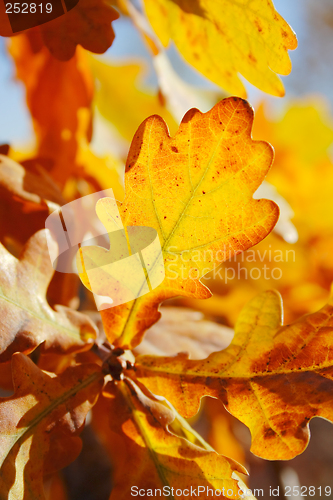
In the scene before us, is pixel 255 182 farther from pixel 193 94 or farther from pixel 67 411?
pixel 193 94

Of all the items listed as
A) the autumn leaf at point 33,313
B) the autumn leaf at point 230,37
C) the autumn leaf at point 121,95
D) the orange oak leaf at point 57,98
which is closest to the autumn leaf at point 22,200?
the autumn leaf at point 33,313

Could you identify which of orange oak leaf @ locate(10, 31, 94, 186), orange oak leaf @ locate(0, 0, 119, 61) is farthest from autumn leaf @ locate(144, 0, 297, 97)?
orange oak leaf @ locate(10, 31, 94, 186)

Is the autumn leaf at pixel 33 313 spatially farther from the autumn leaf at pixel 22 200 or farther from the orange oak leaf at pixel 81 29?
the orange oak leaf at pixel 81 29

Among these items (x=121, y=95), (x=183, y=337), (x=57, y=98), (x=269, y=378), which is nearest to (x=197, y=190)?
(x=269, y=378)

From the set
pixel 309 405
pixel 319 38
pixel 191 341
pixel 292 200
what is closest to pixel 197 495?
pixel 309 405

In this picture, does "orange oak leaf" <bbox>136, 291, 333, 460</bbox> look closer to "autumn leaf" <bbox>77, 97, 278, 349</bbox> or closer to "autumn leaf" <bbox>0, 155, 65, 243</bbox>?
"autumn leaf" <bbox>77, 97, 278, 349</bbox>

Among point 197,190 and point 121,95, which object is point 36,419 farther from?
point 121,95
